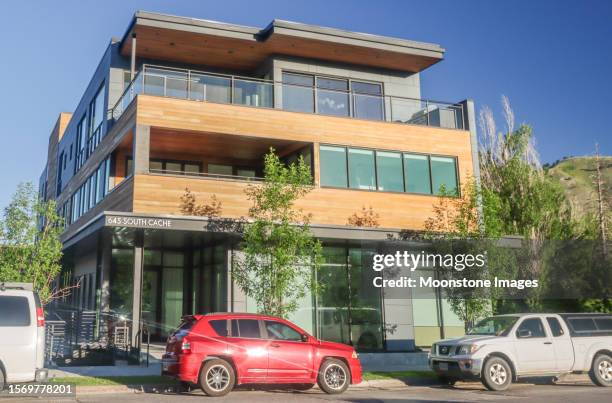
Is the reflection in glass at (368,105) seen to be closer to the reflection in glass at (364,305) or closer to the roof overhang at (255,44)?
the roof overhang at (255,44)

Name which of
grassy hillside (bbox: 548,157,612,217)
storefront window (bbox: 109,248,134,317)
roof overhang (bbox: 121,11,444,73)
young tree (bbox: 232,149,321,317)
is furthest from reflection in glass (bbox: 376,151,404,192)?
grassy hillside (bbox: 548,157,612,217)

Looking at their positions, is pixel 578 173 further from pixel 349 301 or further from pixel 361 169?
pixel 349 301

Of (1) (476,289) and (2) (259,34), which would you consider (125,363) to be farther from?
(2) (259,34)

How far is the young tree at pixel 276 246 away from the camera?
16.6 metres

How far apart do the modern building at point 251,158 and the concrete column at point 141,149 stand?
37 millimetres

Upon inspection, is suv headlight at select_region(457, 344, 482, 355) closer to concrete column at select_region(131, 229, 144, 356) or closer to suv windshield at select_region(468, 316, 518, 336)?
suv windshield at select_region(468, 316, 518, 336)

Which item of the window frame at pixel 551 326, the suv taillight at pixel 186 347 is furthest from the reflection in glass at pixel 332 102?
the suv taillight at pixel 186 347

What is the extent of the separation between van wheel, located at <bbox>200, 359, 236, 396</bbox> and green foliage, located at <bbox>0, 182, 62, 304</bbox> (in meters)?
8.28

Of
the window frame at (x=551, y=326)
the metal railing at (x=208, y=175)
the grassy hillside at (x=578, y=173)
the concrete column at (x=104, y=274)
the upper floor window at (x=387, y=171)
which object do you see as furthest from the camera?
the grassy hillside at (x=578, y=173)

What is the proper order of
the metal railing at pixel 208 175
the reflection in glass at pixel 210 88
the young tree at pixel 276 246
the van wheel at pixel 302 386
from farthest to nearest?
the reflection in glass at pixel 210 88, the metal railing at pixel 208 175, the young tree at pixel 276 246, the van wheel at pixel 302 386

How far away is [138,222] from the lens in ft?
57.7

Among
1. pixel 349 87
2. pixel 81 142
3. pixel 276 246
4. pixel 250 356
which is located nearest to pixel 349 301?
pixel 276 246

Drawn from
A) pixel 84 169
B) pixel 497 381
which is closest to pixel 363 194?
pixel 497 381

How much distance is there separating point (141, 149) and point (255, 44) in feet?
23.4
